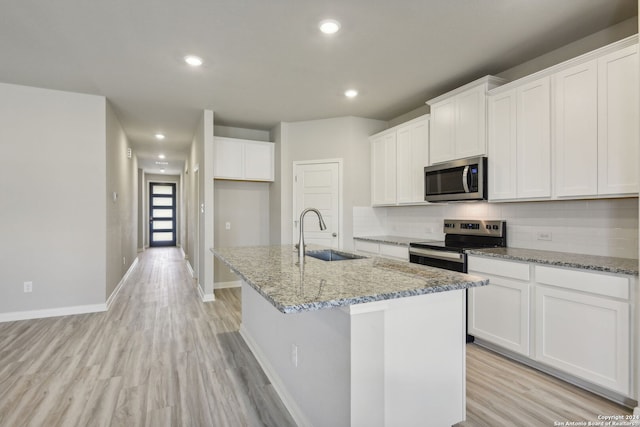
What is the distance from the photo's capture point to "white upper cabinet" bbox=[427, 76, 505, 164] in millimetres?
3100

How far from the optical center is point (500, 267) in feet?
8.75

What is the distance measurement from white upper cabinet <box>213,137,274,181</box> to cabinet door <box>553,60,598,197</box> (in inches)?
148

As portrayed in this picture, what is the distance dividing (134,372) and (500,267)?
294cm

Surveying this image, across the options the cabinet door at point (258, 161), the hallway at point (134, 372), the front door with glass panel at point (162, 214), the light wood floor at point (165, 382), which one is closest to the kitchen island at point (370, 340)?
the light wood floor at point (165, 382)

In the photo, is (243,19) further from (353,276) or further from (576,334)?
(576,334)

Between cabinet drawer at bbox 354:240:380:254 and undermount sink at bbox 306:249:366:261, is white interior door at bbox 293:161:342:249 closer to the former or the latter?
cabinet drawer at bbox 354:240:380:254

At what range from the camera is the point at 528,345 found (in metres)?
2.47

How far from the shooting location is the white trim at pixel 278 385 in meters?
1.85

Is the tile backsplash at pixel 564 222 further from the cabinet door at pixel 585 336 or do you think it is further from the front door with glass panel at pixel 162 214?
the front door with glass panel at pixel 162 214

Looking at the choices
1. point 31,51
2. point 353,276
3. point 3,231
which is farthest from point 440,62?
point 3,231

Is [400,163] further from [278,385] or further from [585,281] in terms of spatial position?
[278,385]

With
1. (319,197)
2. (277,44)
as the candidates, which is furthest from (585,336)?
(319,197)

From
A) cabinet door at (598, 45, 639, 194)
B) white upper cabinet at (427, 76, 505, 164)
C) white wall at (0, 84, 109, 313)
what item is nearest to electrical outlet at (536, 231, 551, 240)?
cabinet door at (598, 45, 639, 194)

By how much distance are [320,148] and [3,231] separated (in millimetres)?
3858
